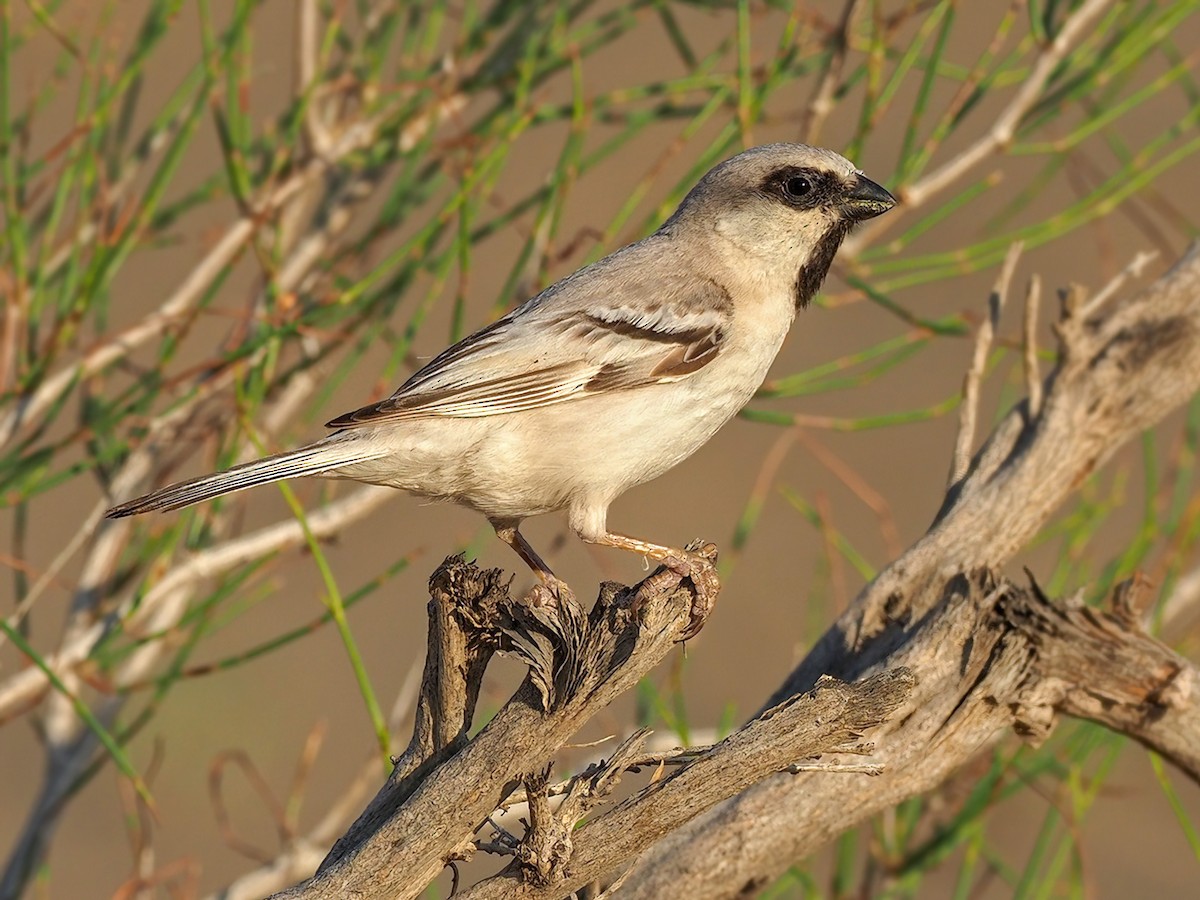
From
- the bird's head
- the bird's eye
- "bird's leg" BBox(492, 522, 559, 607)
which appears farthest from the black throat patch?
"bird's leg" BBox(492, 522, 559, 607)

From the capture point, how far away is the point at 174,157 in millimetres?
4438

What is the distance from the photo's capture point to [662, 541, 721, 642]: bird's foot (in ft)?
12.4

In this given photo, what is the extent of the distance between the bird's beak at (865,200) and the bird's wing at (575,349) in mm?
507

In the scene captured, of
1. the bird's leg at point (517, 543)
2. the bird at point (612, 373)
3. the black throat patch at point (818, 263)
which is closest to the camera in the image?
the bird at point (612, 373)

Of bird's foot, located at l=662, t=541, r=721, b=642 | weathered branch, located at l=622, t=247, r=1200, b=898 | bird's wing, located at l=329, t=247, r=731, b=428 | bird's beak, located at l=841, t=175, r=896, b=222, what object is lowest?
weathered branch, located at l=622, t=247, r=1200, b=898

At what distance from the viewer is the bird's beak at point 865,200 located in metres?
4.62

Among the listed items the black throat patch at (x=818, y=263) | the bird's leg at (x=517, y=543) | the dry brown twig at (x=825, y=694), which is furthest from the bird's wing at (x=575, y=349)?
the dry brown twig at (x=825, y=694)

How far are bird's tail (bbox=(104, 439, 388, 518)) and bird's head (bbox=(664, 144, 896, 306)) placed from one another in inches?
58.5

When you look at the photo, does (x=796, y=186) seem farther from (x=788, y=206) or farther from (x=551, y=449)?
(x=551, y=449)

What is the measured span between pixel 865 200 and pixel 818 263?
29 centimetres

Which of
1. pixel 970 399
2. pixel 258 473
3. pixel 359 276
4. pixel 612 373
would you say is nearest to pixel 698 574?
pixel 612 373

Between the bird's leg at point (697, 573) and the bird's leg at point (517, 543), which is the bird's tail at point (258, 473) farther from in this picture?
the bird's leg at point (697, 573)

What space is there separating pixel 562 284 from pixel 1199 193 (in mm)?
10880

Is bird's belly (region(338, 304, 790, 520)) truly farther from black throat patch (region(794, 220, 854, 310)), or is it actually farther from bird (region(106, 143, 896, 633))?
black throat patch (region(794, 220, 854, 310))
